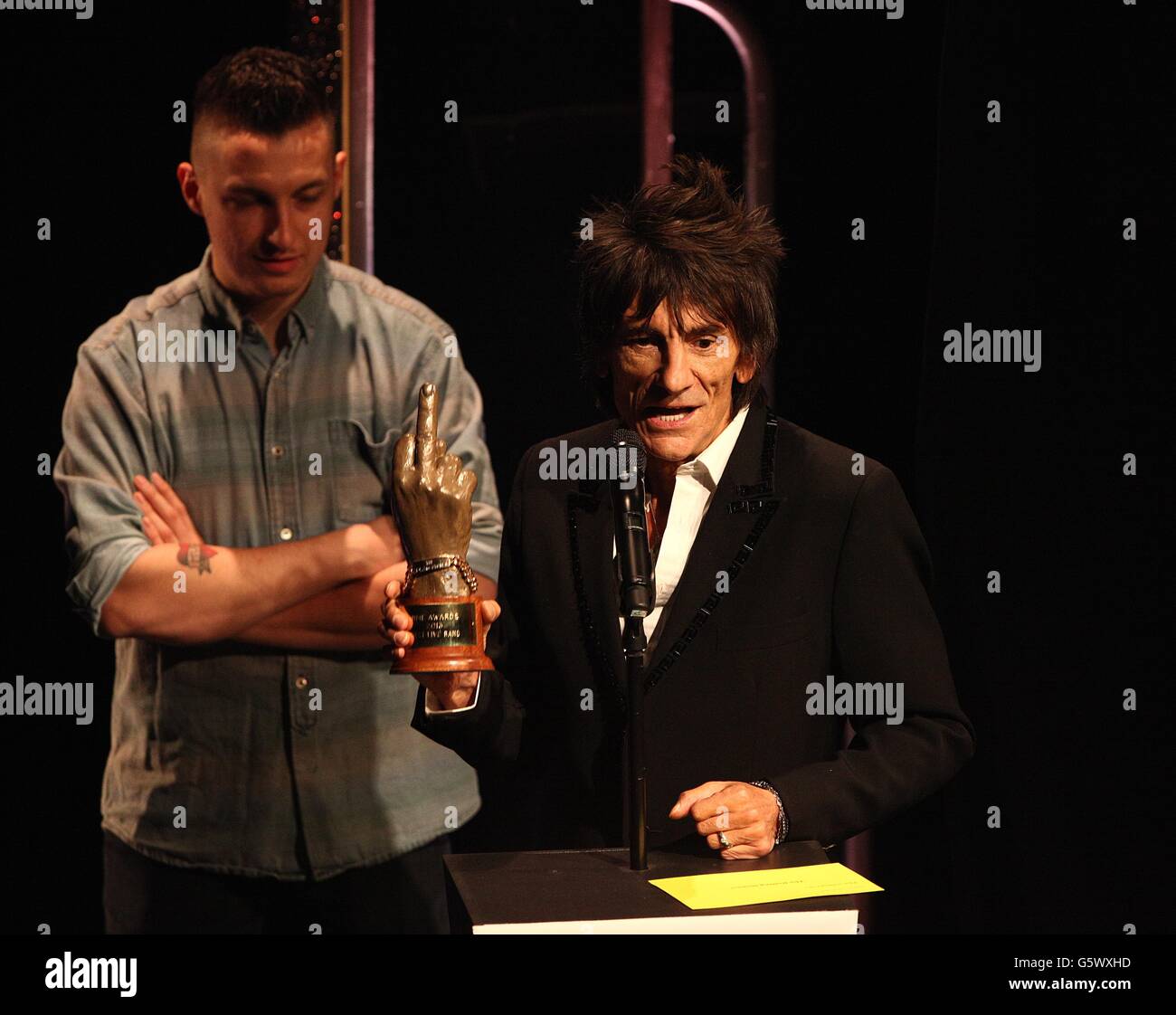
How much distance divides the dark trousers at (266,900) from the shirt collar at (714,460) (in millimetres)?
1251

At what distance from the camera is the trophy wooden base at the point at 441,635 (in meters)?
1.87

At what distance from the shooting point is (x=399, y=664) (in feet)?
6.21

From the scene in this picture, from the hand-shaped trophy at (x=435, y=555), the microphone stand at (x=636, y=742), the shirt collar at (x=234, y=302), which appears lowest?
the microphone stand at (x=636, y=742)

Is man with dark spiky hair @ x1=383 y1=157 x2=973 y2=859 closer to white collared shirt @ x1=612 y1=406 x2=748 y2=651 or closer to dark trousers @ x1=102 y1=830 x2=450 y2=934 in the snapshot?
white collared shirt @ x1=612 y1=406 x2=748 y2=651

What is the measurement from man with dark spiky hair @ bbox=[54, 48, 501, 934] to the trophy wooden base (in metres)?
0.97

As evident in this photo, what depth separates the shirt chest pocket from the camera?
2.94 m

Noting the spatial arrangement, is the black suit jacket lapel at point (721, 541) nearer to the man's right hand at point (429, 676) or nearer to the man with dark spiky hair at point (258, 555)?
the man's right hand at point (429, 676)

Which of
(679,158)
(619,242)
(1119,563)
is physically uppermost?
(679,158)

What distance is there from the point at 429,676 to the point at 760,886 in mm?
578

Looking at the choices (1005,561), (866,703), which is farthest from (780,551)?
(1005,561)

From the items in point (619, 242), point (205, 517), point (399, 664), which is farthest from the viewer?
point (205, 517)

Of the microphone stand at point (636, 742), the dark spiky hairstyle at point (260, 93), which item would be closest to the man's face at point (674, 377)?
the microphone stand at point (636, 742)

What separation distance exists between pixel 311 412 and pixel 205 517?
33 centimetres
